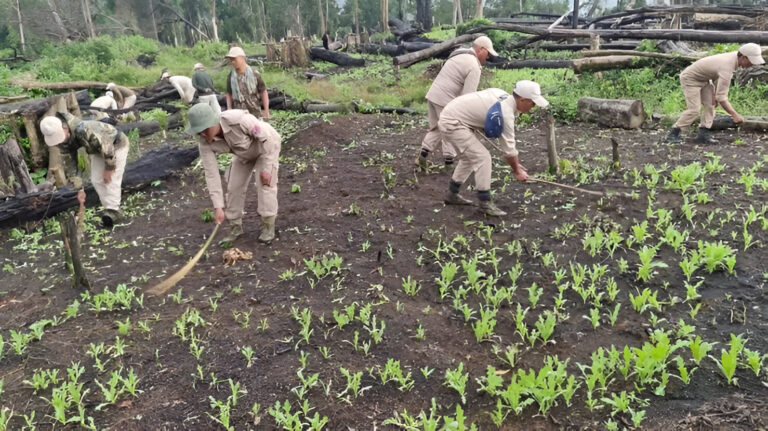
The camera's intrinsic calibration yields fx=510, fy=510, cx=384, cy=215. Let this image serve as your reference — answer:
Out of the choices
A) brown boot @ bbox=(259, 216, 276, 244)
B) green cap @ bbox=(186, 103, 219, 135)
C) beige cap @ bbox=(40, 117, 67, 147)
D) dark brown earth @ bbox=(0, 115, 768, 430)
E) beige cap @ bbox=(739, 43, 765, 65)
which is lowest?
dark brown earth @ bbox=(0, 115, 768, 430)

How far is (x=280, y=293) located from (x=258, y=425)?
1.52m

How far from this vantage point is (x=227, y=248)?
5.31 metres

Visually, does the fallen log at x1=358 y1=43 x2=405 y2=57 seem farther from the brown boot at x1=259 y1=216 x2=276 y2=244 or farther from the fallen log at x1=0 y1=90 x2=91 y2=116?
the brown boot at x1=259 y1=216 x2=276 y2=244

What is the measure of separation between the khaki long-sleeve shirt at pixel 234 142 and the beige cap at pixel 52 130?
1.87 metres

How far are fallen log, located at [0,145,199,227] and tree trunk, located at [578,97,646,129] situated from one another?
691 cm

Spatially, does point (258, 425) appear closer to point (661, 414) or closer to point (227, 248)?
point (661, 414)

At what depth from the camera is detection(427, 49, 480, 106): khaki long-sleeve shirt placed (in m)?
6.41

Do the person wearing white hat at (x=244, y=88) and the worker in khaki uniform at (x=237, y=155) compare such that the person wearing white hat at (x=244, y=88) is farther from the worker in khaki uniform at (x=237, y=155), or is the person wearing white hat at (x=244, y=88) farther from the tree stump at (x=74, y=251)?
the tree stump at (x=74, y=251)

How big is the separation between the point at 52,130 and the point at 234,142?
220 cm

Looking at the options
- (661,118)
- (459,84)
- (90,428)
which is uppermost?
(459,84)

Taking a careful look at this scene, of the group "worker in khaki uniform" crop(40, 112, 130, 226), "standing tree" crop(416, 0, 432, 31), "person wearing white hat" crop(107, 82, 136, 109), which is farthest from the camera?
"standing tree" crop(416, 0, 432, 31)

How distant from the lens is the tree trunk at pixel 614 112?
8633 millimetres

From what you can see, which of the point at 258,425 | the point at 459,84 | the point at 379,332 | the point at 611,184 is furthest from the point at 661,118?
the point at 258,425

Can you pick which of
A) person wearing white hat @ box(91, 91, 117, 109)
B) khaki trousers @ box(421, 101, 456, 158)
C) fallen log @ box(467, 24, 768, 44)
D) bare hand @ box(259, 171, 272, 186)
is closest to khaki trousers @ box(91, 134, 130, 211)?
bare hand @ box(259, 171, 272, 186)
